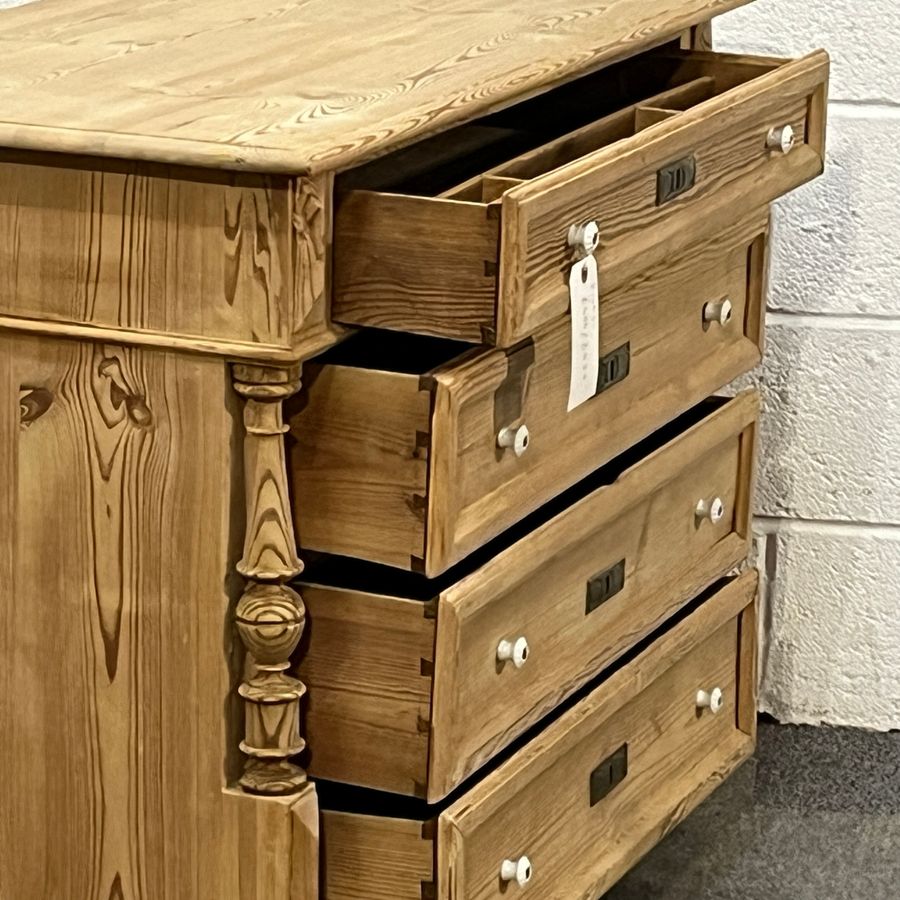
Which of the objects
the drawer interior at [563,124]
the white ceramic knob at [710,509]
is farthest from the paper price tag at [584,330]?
the white ceramic knob at [710,509]

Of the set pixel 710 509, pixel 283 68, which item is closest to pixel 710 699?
pixel 710 509

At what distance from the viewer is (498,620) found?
164 centimetres

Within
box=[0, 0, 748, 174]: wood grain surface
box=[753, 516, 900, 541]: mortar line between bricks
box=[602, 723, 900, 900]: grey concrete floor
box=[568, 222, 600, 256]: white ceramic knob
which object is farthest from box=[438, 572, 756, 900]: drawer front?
box=[0, 0, 748, 174]: wood grain surface

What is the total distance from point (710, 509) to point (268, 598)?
27.4 inches

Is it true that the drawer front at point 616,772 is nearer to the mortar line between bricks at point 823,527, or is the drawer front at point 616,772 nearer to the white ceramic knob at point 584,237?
the mortar line between bricks at point 823,527

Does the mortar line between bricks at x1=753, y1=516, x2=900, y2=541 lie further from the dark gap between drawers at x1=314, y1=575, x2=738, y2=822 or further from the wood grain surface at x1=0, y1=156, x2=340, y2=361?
the wood grain surface at x1=0, y1=156, x2=340, y2=361

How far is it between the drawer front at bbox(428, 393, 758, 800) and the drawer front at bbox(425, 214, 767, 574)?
0.04 meters

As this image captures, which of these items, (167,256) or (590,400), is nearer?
(167,256)

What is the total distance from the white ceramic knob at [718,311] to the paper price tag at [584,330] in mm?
272

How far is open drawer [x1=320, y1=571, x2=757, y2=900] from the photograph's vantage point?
1.59 m

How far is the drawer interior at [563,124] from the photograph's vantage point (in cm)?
175

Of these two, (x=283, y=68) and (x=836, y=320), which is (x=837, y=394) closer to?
(x=836, y=320)

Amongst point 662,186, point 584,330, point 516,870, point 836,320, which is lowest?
point 516,870

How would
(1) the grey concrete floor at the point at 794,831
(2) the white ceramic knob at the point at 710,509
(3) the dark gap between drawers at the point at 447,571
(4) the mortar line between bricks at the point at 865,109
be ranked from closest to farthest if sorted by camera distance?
(3) the dark gap between drawers at the point at 447,571, (2) the white ceramic knob at the point at 710,509, (1) the grey concrete floor at the point at 794,831, (4) the mortar line between bricks at the point at 865,109
